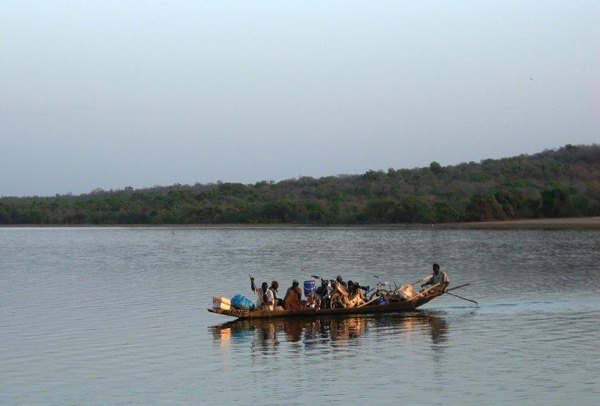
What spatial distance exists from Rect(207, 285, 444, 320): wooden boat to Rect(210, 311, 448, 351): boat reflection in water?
0.13 metres

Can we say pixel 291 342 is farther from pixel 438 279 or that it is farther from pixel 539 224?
pixel 539 224

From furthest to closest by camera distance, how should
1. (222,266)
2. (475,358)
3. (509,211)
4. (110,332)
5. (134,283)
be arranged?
(509,211)
(222,266)
(134,283)
(110,332)
(475,358)

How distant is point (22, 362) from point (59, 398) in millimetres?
3434

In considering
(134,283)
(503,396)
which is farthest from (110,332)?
(134,283)

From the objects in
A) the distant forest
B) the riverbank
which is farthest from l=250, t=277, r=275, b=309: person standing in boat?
the distant forest

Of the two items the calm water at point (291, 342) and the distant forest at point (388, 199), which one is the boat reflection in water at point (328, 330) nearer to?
the calm water at point (291, 342)

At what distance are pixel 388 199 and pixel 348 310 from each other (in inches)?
2401

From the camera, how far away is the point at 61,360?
1861 cm

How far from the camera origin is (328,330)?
22.2m

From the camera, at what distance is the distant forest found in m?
75.7

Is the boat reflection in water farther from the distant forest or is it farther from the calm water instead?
the distant forest

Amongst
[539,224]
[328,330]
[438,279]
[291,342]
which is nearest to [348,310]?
[328,330]

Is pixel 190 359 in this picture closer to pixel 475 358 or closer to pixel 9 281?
pixel 475 358

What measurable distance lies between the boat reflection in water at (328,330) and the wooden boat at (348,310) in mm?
133
